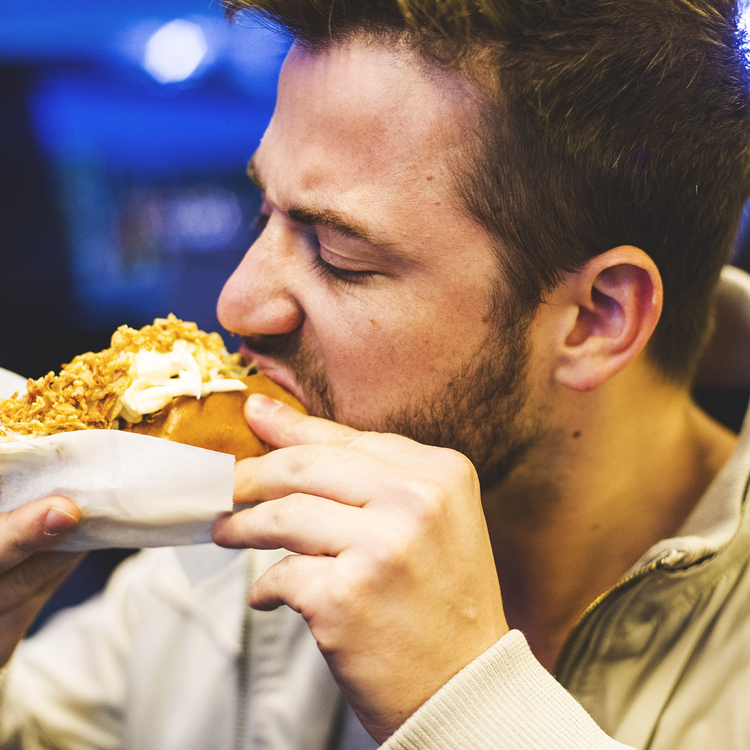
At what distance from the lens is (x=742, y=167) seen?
5.32 feet

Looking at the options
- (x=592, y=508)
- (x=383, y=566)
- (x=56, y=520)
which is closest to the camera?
(x=383, y=566)

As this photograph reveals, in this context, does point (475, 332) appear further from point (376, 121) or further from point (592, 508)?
point (592, 508)

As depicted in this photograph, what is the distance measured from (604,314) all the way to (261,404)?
945mm

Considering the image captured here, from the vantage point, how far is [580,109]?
4.57 ft

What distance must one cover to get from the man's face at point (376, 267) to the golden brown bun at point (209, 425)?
187 millimetres

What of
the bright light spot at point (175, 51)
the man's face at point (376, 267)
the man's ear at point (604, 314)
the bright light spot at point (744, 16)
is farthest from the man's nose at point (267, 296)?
the bright light spot at point (175, 51)

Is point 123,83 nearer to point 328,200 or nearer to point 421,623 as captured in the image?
point 328,200

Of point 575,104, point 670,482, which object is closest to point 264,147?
point 575,104

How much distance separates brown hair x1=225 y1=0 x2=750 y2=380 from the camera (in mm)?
1350

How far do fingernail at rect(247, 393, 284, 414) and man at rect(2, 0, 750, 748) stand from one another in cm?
1

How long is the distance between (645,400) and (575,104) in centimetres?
95

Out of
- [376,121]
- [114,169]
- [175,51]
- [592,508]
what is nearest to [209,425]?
[376,121]

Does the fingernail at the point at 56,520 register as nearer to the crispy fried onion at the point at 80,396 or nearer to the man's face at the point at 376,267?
the crispy fried onion at the point at 80,396

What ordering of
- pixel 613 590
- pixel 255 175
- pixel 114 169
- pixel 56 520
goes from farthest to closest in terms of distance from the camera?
pixel 114 169, pixel 255 175, pixel 613 590, pixel 56 520
